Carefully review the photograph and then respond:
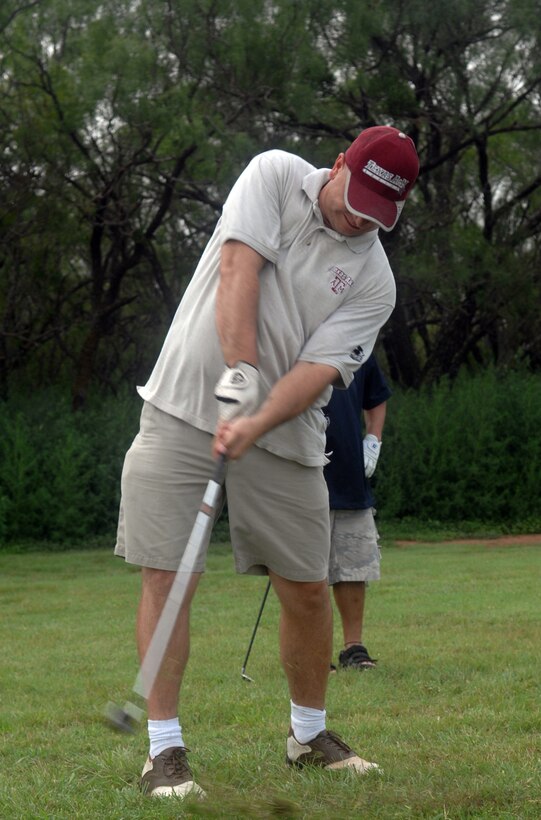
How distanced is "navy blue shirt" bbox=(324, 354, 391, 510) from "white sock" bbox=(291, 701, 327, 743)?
262 cm

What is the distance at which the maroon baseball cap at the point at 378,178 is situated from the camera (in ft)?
13.3

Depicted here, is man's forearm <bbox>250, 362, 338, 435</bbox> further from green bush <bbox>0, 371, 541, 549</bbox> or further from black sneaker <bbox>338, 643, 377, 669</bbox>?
green bush <bbox>0, 371, 541, 549</bbox>

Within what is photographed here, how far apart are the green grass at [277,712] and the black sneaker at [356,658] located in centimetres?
8

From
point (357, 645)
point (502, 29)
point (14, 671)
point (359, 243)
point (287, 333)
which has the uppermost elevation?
point (502, 29)

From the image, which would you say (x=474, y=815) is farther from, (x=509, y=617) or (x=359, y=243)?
(x=509, y=617)

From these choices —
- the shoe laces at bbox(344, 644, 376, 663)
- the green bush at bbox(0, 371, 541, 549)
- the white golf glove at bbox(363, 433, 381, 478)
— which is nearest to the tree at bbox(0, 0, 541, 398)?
the green bush at bbox(0, 371, 541, 549)

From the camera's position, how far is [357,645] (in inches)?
273

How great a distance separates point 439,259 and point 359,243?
15.9m

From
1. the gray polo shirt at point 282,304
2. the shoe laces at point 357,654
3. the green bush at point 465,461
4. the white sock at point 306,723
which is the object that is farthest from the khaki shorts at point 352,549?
the green bush at point 465,461

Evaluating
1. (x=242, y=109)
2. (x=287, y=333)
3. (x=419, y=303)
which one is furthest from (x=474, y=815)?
(x=419, y=303)

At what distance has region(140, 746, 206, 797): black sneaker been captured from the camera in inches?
153

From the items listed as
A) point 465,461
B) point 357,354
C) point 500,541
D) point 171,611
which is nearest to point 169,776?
point 171,611

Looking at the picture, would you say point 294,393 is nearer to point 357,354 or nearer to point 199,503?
point 357,354

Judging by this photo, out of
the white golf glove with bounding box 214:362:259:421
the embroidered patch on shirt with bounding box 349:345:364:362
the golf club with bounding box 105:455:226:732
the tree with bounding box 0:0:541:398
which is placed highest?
the tree with bounding box 0:0:541:398
